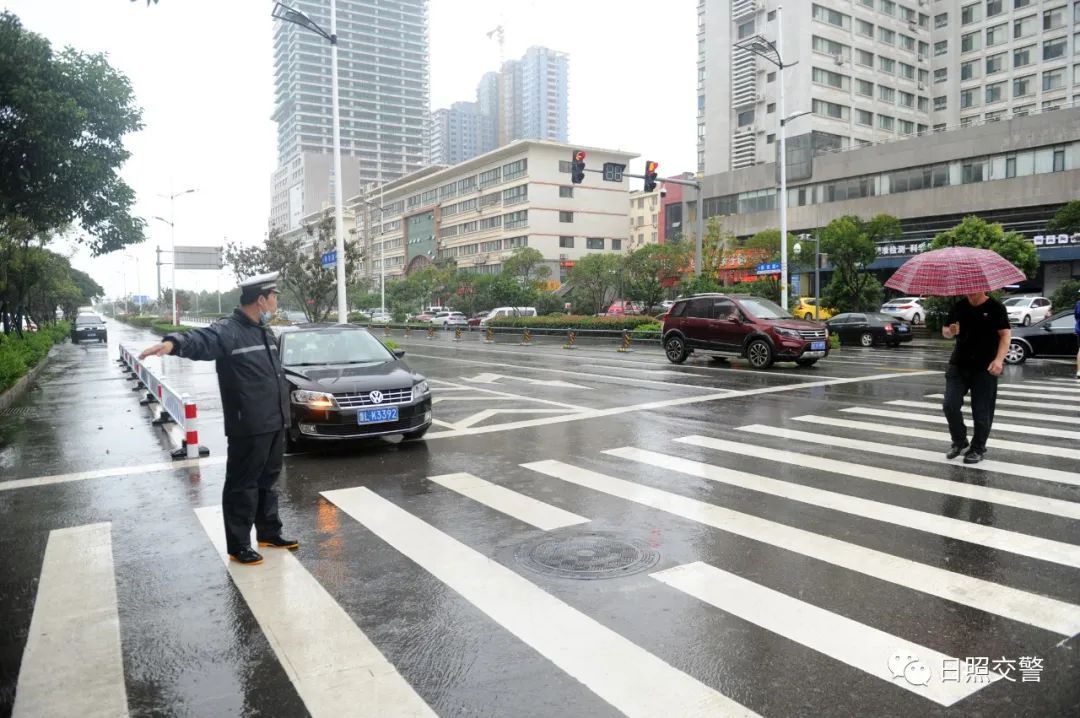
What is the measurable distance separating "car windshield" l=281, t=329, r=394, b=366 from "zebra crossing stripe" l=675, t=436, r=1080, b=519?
12.8 ft

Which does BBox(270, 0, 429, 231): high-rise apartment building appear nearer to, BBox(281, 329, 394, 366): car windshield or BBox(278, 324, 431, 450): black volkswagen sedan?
BBox(281, 329, 394, 366): car windshield

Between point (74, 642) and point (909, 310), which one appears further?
point (909, 310)

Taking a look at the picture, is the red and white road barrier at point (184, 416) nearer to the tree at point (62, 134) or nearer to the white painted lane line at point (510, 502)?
the white painted lane line at point (510, 502)

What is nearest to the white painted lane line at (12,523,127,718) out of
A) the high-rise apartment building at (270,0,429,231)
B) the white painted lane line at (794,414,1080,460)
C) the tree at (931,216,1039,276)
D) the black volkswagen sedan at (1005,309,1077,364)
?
the white painted lane line at (794,414,1080,460)

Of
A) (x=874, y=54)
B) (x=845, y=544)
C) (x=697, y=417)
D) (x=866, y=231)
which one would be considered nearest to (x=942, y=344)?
(x=866, y=231)

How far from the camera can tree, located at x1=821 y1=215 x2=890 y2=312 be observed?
3341 cm

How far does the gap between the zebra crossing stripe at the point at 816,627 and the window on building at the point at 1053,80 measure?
66436 mm

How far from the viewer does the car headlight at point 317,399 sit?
316 inches

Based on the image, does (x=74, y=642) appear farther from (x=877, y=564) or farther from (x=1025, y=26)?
(x=1025, y=26)

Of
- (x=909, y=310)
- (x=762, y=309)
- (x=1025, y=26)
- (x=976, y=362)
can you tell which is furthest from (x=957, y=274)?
(x=1025, y=26)

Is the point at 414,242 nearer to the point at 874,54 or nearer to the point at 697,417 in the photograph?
the point at 874,54

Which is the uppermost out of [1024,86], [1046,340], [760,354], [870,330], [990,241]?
[1024,86]

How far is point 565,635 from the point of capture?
3676 mm

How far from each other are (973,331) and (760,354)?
10.0m
